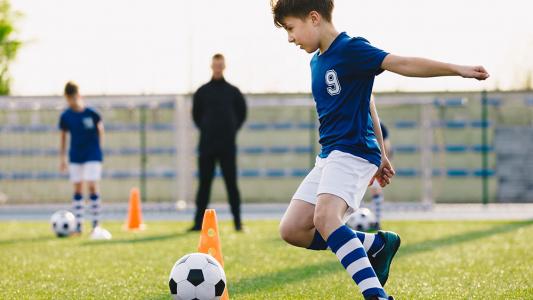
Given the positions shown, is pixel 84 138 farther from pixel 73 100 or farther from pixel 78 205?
pixel 78 205

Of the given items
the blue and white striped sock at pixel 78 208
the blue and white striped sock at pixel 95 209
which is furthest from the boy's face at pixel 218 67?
the blue and white striped sock at pixel 78 208

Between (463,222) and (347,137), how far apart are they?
9715 millimetres

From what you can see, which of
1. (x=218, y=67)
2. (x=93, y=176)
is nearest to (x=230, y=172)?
(x=218, y=67)

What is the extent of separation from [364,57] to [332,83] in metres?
0.24

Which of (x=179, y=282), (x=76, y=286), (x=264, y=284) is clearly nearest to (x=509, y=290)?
(x=264, y=284)

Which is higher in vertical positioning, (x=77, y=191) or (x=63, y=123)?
(x=63, y=123)

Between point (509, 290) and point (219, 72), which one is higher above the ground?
point (219, 72)

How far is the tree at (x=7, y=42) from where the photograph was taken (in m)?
30.7

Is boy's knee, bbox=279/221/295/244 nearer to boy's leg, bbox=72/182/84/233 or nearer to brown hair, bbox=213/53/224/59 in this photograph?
brown hair, bbox=213/53/224/59

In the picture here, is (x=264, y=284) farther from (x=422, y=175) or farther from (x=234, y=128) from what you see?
(x=422, y=175)

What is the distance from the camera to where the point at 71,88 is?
35.9ft

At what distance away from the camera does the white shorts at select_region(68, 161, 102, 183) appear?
11.0m

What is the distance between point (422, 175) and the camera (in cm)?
1836

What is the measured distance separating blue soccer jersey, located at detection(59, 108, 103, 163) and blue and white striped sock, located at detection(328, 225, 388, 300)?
7.00m
